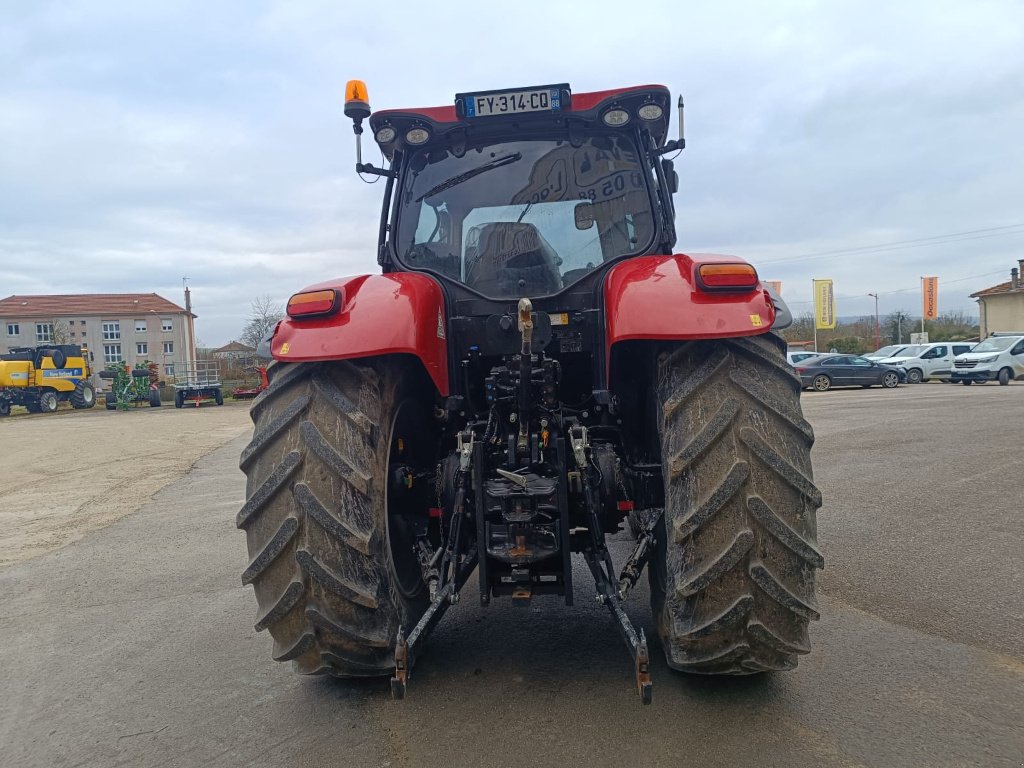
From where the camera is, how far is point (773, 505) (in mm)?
2492

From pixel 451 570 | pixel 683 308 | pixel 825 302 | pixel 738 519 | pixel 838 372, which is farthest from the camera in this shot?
pixel 825 302

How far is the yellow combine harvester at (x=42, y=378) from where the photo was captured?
2788 centimetres

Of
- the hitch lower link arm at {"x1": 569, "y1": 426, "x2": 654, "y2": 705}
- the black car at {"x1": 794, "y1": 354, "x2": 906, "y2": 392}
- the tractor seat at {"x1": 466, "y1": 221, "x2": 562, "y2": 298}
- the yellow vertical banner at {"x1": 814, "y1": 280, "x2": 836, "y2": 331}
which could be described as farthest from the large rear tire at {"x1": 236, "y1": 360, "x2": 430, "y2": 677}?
the yellow vertical banner at {"x1": 814, "y1": 280, "x2": 836, "y2": 331}

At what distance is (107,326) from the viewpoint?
2400 inches

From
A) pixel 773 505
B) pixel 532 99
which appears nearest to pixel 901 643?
pixel 773 505

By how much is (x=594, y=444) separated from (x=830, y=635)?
4.90 feet

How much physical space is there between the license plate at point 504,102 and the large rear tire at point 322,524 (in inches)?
60.1

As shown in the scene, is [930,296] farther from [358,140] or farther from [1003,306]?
[358,140]

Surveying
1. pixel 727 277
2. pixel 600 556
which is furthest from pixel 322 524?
pixel 727 277

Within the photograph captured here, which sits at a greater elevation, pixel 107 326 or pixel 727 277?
pixel 107 326

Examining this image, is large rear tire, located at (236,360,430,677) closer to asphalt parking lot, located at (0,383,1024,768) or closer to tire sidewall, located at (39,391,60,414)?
asphalt parking lot, located at (0,383,1024,768)

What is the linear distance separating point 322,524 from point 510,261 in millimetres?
1603

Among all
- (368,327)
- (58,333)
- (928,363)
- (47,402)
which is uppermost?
(58,333)

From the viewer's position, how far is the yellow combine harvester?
27.9 m
